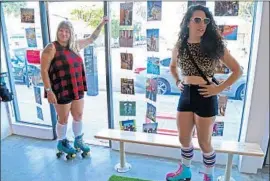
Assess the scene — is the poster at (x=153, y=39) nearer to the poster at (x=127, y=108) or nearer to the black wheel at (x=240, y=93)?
the poster at (x=127, y=108)

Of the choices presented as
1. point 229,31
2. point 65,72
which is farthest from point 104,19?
point 229,31

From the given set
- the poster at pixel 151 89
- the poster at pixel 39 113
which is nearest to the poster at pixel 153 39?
the poster at pixel 151 89

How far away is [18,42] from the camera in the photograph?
2.79m

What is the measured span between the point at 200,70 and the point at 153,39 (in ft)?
2.39

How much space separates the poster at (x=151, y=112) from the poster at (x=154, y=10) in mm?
838

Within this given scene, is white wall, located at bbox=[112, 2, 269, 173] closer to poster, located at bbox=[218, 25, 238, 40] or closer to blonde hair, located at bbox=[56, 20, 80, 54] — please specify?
poster, located at bbox=[218, 25, 238, 40]

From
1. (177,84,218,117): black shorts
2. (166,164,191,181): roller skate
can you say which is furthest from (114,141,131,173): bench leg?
(177,84,218,117): black shorts

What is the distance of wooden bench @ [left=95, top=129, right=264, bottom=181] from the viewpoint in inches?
79.4

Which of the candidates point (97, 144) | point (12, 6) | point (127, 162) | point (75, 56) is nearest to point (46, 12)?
point (12, 6)

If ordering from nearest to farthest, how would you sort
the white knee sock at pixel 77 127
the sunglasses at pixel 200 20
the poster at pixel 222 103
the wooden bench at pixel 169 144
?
1. the sunglasses at pixel 200 20
2. the wooden bench at pixel 169 144
3. the poster at pixel 222 103
4. the white knee sock at pixel 77 127

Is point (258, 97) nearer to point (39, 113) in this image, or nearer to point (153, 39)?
point (153, 39)

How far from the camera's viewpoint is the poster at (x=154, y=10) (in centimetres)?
220

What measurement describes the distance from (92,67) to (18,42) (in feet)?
3.09

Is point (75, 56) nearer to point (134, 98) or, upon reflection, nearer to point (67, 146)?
point (134, 98)
